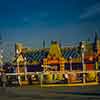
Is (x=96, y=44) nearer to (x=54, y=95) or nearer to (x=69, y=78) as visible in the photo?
(x=69, y=78)

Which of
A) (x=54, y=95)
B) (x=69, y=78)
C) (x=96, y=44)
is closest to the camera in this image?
(x=54, y=95)

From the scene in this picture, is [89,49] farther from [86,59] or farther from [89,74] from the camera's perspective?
[89,74]

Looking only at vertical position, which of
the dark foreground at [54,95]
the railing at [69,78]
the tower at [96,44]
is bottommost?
the dark foreground at [54,95]

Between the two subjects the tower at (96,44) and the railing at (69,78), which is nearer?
the railing at (69,78)

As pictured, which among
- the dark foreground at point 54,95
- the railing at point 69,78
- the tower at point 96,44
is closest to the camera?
the dark foreground at point 54,95

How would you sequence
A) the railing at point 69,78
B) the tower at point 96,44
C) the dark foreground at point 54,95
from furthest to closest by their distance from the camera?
the tower at point 96,44 → the railing at point 69,78 → the dark foreground at point 54,95

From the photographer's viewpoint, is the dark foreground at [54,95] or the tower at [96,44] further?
the tower at [96,44]

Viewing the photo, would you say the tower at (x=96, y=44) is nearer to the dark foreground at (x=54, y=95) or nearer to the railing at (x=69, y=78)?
the railing at (x=69, y=78)

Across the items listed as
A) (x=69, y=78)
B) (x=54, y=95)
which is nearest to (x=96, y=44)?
(x=69, y=78)

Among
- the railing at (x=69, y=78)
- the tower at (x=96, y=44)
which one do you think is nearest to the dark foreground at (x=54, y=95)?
the railing at (x=69, y=78)

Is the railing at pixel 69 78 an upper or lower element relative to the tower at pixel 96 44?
lower

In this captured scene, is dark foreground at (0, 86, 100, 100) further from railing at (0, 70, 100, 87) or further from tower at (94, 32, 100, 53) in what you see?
tower at (94, 32, 100, 53)

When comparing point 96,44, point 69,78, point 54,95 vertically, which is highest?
point 96,44

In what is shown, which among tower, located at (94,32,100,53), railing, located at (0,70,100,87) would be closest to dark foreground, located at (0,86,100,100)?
railing, located at (0,70,100,87)
